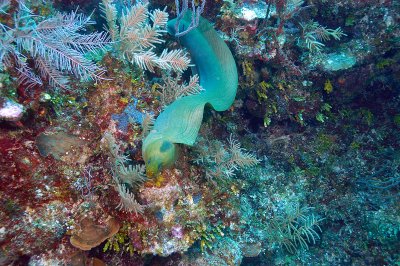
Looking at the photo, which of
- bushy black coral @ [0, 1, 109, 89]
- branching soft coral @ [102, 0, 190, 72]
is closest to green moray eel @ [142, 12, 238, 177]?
branching soft coral @ [102, 0, 190, 72]

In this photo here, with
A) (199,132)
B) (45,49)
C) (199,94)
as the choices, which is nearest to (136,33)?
(45,49)

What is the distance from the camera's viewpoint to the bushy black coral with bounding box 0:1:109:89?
236cm

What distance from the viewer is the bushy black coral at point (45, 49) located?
7.73 ft

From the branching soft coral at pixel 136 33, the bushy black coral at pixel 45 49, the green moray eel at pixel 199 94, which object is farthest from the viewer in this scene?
the branching soft coral at pixel 136 33

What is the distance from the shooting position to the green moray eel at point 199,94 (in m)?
2.67

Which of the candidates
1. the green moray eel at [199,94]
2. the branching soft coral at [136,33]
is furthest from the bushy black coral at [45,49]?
the green moray eel at [199,94]

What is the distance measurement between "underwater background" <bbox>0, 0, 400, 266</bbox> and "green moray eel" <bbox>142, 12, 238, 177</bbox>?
20 mm

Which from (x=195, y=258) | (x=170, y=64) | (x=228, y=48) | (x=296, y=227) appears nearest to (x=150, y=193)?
(x=195, y=258)

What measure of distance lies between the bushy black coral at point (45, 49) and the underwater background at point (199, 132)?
2cm

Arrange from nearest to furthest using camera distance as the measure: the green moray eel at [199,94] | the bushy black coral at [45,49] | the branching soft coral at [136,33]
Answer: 1. the bushy black coral at [45,49]
2. the green moray eel at [199,94]
3. the branching soft coral at [136,33]

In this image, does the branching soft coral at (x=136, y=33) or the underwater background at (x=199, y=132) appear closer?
the underwater background at (x=199, y=132)

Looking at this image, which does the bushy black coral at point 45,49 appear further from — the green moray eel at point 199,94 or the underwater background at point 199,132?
the green moray eel at point 199,94

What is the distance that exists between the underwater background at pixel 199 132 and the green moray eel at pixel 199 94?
0.02 m

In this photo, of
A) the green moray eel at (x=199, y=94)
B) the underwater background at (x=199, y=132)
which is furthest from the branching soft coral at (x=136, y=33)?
the green moray eel at (x=199, y=94)
